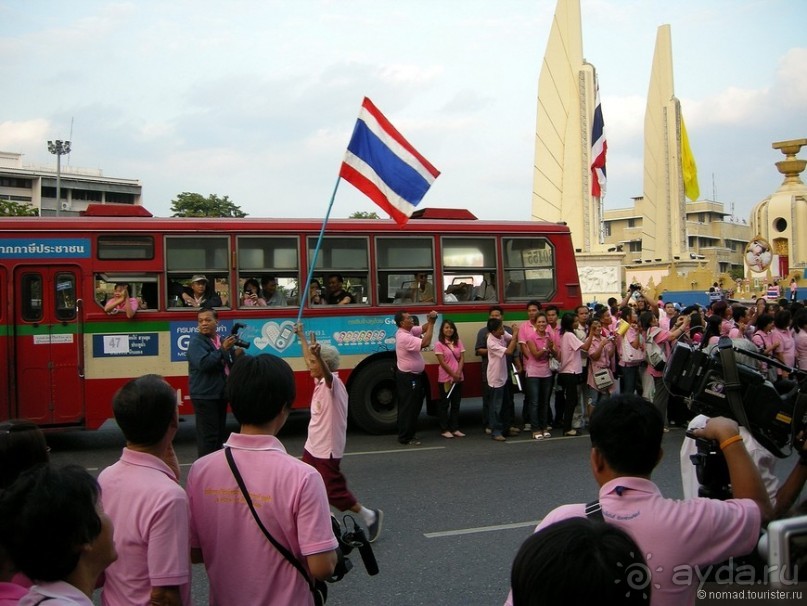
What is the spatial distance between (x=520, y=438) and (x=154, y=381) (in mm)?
8220

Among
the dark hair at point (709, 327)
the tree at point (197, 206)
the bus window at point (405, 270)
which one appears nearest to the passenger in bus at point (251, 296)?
the bus window at point (405, 270)

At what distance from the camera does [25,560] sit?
6.91ft

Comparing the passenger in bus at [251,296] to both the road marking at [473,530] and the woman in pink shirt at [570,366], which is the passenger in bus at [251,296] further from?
the road marking at [473,530]

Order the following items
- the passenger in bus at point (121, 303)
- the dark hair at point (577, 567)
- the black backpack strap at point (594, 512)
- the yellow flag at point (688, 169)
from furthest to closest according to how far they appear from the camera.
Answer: the yellow flag at point (688, 169) < the passenger in bus at point (121, 303) < the black backpack strap at point (594, 512) < the dark hair at point (577, 567)

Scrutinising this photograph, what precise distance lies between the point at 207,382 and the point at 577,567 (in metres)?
5.73

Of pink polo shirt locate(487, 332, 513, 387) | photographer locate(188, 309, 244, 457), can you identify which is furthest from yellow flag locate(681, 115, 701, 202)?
photographer locate(188, 309, 244, 457)

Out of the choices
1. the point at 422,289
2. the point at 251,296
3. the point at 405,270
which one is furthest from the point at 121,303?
the point at 422,289

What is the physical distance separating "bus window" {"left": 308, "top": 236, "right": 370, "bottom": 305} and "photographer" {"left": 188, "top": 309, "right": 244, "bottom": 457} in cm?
384

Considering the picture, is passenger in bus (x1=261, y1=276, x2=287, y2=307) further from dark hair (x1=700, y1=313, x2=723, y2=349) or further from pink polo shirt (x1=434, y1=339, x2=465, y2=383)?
dark hair (x1=700, y1=313, x2=723, y2=349)

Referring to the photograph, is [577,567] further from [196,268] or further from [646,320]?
[646,320]

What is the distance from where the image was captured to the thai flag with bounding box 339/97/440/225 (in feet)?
26.5

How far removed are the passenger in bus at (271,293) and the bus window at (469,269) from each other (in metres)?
2.41

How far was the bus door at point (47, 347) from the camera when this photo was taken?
9.51m

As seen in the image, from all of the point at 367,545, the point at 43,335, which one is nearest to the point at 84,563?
the point at 367,545
